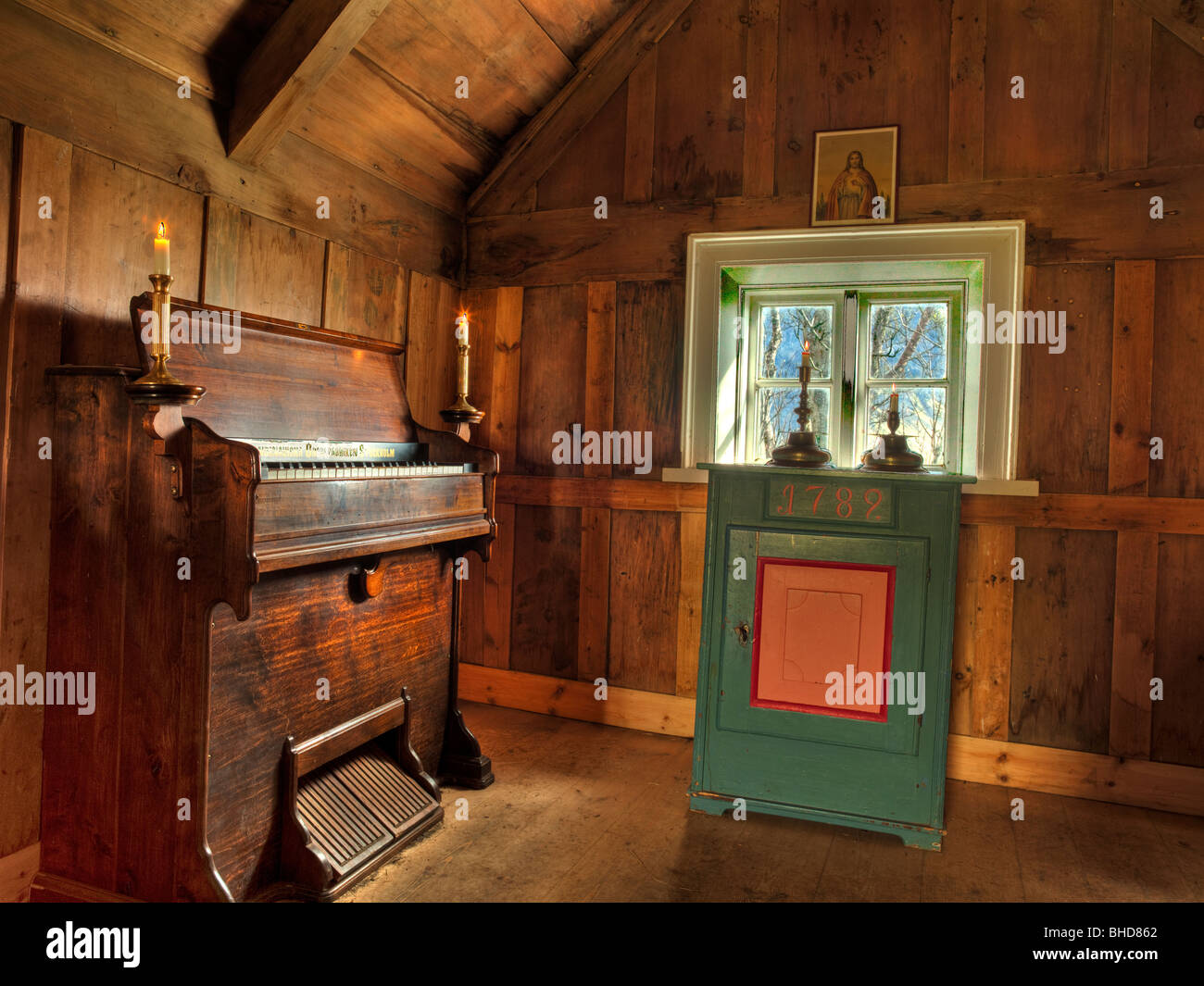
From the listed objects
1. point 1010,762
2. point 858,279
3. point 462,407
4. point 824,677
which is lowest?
point 1010,762

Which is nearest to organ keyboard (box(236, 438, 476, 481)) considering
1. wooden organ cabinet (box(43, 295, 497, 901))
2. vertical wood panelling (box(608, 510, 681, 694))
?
wooden organ cabinet (box(43, 295, 497, 901))

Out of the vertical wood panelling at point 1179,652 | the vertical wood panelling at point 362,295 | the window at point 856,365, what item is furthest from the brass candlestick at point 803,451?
the vertical wood panelling at point 362,295

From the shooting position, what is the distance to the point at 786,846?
8.84ft

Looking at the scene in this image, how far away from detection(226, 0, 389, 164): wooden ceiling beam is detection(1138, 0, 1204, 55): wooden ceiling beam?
2826 millimetres

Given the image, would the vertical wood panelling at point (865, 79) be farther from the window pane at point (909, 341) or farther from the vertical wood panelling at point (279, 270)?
the vertical wood panelling at point (279, 270)

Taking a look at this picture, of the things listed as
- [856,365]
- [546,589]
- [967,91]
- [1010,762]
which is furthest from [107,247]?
[1010,762]

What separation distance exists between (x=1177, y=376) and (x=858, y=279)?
49.5 inches

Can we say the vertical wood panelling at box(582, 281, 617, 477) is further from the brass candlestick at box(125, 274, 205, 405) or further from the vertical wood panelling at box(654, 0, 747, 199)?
the brass candlestick at box(125, 274, 205, 405)

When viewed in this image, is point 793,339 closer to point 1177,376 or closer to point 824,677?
point 1177,376

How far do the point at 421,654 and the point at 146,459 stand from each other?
1212 mm

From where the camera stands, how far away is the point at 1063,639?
3.23m

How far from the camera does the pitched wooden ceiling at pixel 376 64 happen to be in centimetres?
250
